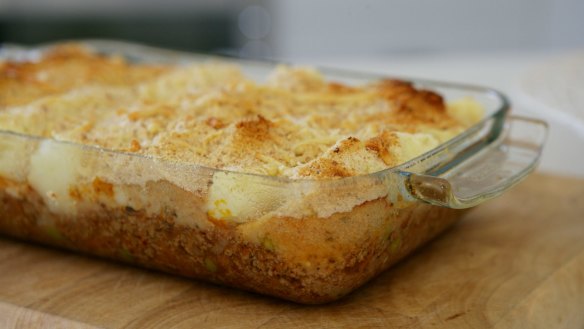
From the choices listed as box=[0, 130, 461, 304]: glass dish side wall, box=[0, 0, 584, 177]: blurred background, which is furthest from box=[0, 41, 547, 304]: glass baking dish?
box=[0, 0, 584, 177]: blurred background

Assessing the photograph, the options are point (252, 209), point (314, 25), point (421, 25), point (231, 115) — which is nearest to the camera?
point (252, 209)

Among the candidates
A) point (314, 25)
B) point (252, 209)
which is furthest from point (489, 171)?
point (314, 25)

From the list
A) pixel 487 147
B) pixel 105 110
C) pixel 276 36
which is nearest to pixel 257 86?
pixel 105 110

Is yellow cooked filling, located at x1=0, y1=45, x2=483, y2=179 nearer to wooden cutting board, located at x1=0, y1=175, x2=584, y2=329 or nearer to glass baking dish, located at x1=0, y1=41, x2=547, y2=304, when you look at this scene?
glass baking dish, located at x1=0, y1=41, x2=547, y2=304

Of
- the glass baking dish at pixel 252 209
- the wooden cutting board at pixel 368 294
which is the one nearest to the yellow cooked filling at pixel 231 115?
the glass baking dish at pixel 252 209

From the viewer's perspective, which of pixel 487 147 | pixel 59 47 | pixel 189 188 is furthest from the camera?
pixel 59 47

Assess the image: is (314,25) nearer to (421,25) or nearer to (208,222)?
(421,25)

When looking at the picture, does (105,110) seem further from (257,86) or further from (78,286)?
(78,286)

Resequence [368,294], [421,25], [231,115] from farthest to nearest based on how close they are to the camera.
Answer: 1. [421,25]
2. [231,115]
3. [368,294]

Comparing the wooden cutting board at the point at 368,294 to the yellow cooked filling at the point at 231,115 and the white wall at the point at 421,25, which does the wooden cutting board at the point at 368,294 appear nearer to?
the yellow cooked filling at the point at 231,115
